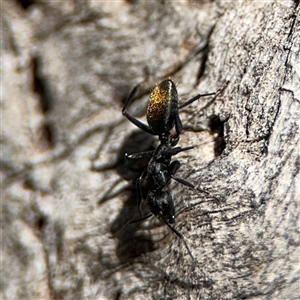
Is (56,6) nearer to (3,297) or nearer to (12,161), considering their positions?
(12,161)

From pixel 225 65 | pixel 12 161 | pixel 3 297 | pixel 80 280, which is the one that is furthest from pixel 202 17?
pixel 3 297

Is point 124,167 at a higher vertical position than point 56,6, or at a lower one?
lower

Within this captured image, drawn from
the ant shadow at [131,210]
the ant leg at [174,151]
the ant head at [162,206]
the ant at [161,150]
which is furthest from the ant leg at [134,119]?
the ant head at [162,206]

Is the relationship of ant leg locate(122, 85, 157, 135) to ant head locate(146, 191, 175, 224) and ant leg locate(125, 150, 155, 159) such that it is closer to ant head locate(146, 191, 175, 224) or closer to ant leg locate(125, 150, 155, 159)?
ant leg locate(125, 150, 155, 159)

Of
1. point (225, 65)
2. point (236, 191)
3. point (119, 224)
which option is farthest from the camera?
point (119, 224)

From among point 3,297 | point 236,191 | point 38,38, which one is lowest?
point 236,191

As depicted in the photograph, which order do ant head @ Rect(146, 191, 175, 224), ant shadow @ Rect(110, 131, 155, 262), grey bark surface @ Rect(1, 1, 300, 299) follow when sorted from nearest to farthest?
grey bark surface @ Rect(1, 1, 300, 299), ant head @ Rect(146, 191, 175, 224), ant shadow @ Rect(110, 131, 155, 262)

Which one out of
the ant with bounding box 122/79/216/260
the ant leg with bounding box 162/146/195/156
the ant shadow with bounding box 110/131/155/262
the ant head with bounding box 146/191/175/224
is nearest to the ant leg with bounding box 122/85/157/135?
the ant with bounding box 122/79/216/260

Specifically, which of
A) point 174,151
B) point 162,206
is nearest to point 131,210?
point 162,206
